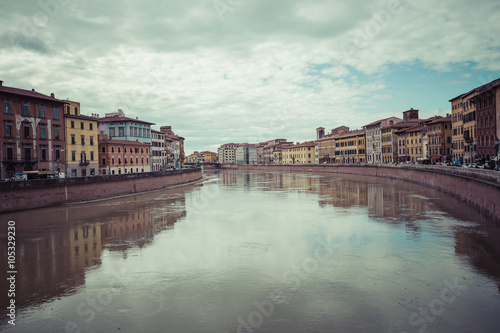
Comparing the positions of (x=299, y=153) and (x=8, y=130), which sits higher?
(x=8, y=130)

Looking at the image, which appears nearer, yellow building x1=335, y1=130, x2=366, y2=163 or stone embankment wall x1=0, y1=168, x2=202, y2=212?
stone embankment wall x1=0, y1=168, x2=202, y2=212

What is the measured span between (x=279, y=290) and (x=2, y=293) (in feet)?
34.1

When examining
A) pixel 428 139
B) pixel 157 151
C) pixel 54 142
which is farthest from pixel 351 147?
pixel 54 142

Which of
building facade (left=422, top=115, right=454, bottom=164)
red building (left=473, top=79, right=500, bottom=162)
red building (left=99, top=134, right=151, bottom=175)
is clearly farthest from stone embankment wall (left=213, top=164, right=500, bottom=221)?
red building (left=99, top=134, right=151, bottom=175)

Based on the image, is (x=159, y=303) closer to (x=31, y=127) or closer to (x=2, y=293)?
(x=2, y=293)

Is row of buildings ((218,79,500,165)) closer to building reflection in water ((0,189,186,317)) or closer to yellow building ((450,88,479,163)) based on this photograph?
yellow building ((450,88,479,163))

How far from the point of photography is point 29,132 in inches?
1761

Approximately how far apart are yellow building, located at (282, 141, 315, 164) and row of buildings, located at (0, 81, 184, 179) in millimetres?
84293

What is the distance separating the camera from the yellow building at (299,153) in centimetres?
14688

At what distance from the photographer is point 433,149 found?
7494 cm

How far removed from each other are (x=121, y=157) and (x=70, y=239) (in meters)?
46.7

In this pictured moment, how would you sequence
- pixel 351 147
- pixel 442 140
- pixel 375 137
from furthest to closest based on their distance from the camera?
1. pixel 351 147
2. pixel 375 137
3. pixel 442 140

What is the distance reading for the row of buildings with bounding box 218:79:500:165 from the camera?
153 feet

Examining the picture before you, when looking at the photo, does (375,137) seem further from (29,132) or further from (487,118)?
(29,132)
